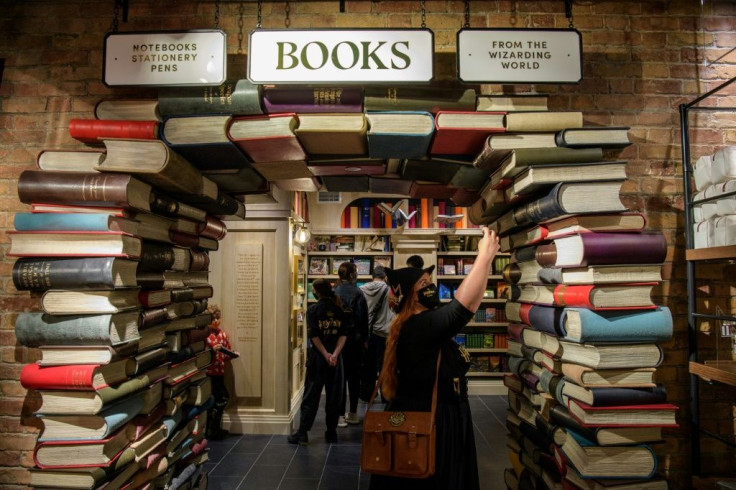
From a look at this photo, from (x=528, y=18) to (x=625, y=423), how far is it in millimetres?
1869

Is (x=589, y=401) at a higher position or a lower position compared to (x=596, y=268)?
lower

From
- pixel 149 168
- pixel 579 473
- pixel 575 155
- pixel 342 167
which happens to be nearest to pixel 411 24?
pixel 342 167

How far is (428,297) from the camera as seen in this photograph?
2037 millimetres

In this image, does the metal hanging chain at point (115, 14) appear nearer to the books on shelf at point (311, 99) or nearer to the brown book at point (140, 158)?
the brown book at point (140, 158)

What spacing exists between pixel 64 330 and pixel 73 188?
0.59 metres

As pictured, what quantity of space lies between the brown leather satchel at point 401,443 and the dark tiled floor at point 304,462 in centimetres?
154

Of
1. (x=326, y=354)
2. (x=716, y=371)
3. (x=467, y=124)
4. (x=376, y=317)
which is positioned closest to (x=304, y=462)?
(x=326, y=354)

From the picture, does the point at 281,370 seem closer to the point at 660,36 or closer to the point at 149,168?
the point at 149,168

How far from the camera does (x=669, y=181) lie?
2072mm

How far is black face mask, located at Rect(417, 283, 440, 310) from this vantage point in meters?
2.04

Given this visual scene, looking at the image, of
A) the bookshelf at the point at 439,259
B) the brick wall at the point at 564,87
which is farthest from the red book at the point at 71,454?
the bookshelf at the point at 439,259

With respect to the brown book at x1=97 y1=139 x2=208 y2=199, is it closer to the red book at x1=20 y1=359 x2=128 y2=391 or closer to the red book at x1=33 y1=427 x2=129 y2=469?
the red book at x1=20 y1=359 x2=128 y2=391

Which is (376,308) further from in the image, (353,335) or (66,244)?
(66,244)

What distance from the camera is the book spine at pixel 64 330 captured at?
1.73 metres
